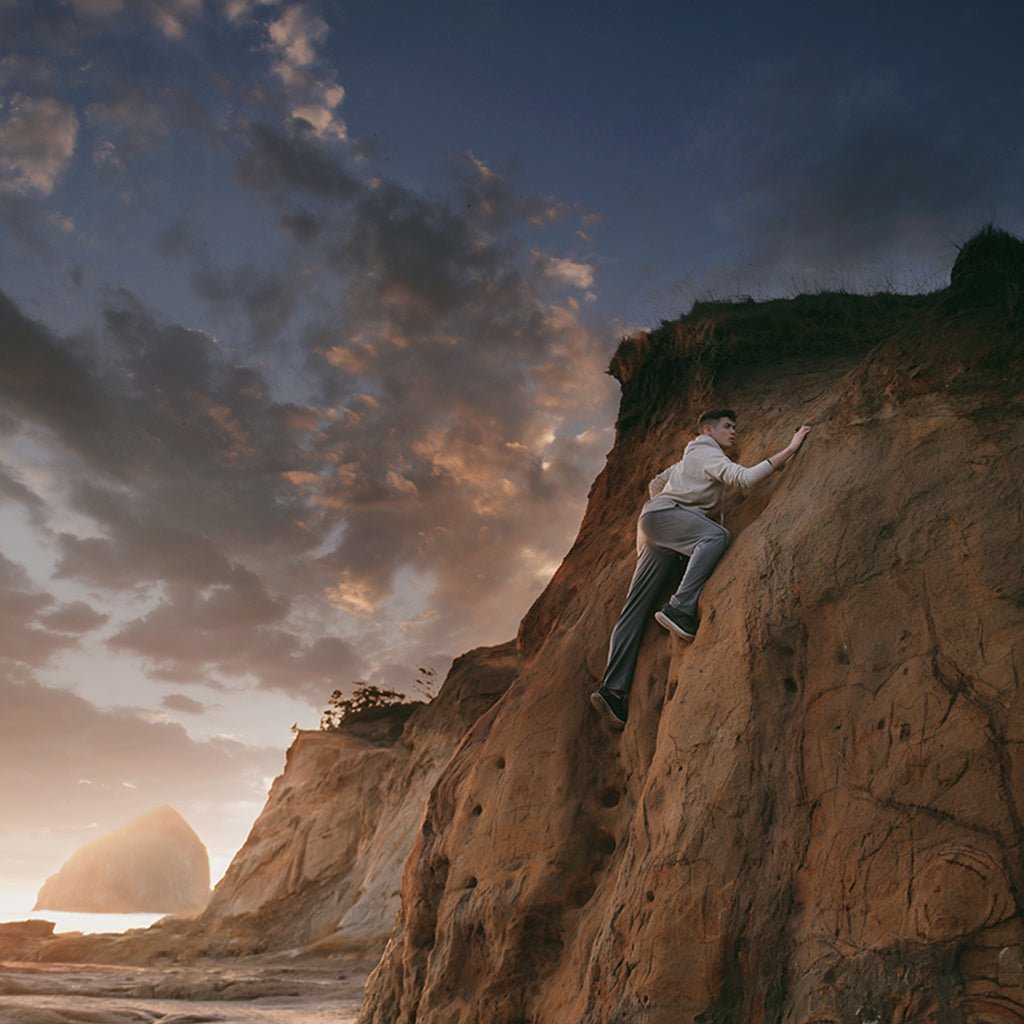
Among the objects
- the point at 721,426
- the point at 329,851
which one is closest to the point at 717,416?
the point at 721,426

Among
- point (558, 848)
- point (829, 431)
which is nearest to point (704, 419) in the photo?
point (829, 431)

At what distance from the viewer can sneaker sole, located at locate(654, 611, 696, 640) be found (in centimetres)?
561

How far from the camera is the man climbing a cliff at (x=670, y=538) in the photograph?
19.6 ft

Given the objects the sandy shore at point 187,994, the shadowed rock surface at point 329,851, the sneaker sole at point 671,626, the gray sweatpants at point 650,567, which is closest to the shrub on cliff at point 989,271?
the gray sweatpants at point 650,567

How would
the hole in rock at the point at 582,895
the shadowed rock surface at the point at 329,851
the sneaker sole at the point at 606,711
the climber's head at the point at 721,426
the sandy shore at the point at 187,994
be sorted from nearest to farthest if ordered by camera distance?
the hole in rock at the point at 582,895
the sneaker sole at the point at 606,711
the climber's head at the point at 721,426
the sandy shore at the point at 187,994
the shadowed rock surface at the point at 329,851

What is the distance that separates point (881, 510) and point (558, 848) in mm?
3263

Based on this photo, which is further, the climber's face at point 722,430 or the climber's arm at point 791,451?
the climber's face at point 722,430

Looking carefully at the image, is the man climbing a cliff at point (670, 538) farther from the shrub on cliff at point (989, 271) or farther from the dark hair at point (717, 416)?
the shrub on cliff at point (989, 271)

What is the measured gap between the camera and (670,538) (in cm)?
614

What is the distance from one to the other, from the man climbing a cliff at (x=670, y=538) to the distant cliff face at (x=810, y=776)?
0.60ft

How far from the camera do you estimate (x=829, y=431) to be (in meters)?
5.59

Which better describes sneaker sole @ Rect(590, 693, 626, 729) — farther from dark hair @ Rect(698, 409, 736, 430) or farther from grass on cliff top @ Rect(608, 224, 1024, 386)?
grass on cliff top @ Rect(608, 224, 1024, 386)

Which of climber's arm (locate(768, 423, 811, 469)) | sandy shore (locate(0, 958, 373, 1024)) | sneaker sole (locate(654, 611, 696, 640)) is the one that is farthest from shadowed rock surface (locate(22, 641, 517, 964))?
climber's arm (locate(768, 423, 811, 469))

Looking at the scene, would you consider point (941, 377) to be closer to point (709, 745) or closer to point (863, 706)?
point (863, 706)
